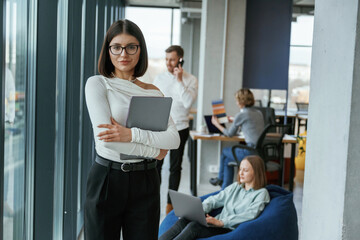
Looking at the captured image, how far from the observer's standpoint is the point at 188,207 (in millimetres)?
3248

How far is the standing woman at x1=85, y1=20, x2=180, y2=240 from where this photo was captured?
1926 mm

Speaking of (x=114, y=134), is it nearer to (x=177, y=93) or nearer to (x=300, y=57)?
(x=177, y=93)

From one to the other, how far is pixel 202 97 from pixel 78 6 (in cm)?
289

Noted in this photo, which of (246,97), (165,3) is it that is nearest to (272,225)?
(246,97)

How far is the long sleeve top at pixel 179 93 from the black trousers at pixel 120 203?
9.10ft

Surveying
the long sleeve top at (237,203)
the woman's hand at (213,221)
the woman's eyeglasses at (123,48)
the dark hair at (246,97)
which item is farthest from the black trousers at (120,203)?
the dark hair at (246,97)

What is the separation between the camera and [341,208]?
185 centimetres

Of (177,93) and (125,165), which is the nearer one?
(125,165)

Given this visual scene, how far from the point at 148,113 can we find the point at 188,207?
1.44m

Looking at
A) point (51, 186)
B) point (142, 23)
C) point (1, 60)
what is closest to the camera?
point (1, 60)

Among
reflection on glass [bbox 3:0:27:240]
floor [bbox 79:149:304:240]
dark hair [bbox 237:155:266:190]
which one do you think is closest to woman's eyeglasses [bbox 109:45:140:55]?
reflection on glass [bbox 3:0:27:240]

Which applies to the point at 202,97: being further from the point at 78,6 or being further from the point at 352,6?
the point at 352,6

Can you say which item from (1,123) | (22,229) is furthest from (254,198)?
(1,123)

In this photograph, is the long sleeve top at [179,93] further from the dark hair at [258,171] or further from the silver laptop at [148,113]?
the silver laptop at [148,113]
